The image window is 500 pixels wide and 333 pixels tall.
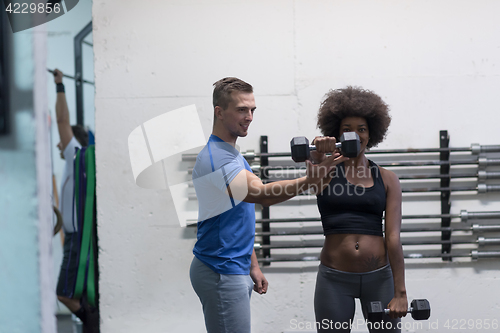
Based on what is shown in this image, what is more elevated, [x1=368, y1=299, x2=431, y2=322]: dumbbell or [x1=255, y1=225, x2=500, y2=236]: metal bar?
[x1=255, y1=225, x2=500, y2=236]: metal bar

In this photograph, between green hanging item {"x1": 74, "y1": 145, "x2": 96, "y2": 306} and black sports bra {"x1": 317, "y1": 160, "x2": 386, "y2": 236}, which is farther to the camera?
green hanging item {"x1": 74, "y1": 145, "x2": 96, "y2": 306}

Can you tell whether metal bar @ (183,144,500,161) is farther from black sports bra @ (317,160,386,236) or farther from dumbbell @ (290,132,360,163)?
dumbbell @ (290,132,360,163)

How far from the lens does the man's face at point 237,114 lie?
1484 mm

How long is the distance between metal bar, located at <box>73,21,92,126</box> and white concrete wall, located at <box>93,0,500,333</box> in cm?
91

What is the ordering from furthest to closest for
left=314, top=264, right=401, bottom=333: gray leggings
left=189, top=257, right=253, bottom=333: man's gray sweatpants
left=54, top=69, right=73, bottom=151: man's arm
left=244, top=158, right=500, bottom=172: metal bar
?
left=54, top=69, right=73, bottom=151: man's arm, left=244, top=158, right=500, bottom=172: metal bar, left=314, top=264, right=401, bottom=333: gray leggings, left=189, top=257, right=253, bottom=333: man's gray sweatpants

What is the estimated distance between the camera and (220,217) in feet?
4.74

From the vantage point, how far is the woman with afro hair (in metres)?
1.56

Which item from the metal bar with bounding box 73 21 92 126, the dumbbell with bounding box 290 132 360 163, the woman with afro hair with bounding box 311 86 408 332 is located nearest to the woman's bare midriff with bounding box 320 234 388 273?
the woman with afro hair with bounding box 311 86 408 332

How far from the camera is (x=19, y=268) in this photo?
0.68m

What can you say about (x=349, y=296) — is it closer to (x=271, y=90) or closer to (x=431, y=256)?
(x=431, y=256)

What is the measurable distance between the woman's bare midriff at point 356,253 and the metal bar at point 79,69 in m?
2.46

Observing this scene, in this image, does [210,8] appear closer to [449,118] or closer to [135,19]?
[135,19]

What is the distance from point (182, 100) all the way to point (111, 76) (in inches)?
17.6

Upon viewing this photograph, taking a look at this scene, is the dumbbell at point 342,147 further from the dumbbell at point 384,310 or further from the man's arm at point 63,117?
the man's arm at point 63,117
